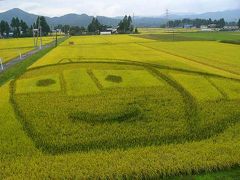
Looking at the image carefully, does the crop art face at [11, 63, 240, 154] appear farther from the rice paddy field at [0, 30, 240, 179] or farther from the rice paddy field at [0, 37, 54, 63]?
the rice paddy field at [0, 37, 54, 63]

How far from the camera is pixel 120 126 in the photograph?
1571 centimetres

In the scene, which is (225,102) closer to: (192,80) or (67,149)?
(192,80)

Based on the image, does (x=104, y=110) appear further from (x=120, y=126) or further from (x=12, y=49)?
(x=12, y=49)

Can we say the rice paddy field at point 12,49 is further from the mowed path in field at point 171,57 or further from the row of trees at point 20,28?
the row of trees at point 20,28

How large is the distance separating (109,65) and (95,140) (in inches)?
682

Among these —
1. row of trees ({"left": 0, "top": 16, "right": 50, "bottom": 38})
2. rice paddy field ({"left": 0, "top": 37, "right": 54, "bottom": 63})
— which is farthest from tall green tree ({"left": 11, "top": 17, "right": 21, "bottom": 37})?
rice paddy field ({"left": 0, "top": 37, "right": 54, "bottom": 63})

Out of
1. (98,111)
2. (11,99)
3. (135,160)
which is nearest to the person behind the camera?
(135,160)

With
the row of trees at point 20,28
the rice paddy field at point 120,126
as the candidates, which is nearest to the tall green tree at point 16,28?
the row of trees at point 20,28

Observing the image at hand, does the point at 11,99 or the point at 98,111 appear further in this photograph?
the point at 11,99

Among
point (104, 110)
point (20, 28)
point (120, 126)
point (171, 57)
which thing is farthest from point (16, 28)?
point (120, 126)

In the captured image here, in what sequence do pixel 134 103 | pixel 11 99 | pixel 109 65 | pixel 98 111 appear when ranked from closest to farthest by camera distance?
pixel 98 111, pixel 134 103, pixel 11 99, pixel 109 65

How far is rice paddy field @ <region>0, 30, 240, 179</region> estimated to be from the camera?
11828 millimetres

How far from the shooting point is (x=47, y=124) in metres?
16.0

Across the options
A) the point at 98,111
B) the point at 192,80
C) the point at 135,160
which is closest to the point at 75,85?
the point at 98,111
